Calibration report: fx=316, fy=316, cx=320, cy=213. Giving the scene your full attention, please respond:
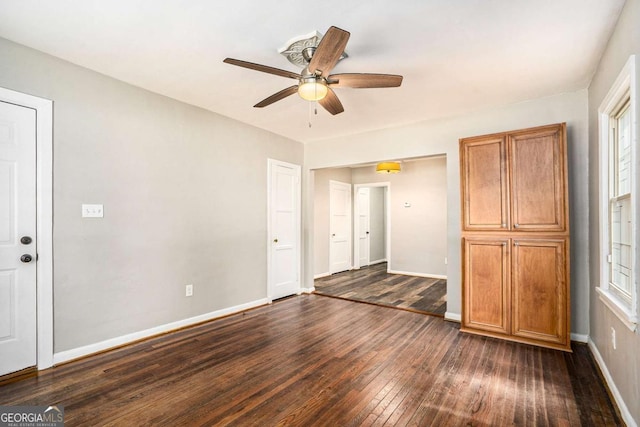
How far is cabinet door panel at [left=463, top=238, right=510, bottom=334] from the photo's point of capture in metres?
3.35

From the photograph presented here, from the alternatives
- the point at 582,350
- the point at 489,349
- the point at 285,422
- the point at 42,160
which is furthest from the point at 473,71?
the point at 42,160

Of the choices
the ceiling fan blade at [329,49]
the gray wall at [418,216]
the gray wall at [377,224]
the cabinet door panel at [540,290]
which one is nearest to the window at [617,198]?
the cabinet door panel at [540,290]

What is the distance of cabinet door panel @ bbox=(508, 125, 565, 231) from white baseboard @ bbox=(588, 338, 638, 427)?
1.15 m

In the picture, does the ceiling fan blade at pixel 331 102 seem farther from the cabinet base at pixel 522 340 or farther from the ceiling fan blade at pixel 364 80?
the cabinet base at pixel 522 340

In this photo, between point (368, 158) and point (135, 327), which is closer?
point (135, 327)

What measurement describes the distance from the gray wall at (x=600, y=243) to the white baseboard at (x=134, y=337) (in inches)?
151

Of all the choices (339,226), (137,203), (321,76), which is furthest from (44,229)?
(339,226)

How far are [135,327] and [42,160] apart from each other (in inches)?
70.1

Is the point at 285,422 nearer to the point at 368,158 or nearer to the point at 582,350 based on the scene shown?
the point at 582,350

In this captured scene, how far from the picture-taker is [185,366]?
2.75m

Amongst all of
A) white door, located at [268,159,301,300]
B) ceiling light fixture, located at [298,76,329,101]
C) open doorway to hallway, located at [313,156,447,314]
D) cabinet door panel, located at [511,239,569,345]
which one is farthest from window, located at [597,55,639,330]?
white door, located at [268,159,301,300]

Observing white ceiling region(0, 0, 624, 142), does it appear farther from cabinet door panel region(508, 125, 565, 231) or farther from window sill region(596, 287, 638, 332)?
window sill region(596, 287, 638, 332)

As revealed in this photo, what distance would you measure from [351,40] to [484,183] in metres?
2.15

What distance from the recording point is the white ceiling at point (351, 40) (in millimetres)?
2043
